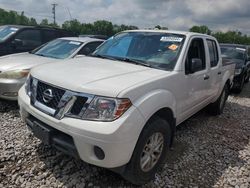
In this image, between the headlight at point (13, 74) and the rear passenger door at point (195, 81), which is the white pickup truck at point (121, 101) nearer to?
the rear passenger door at point (195, 81)

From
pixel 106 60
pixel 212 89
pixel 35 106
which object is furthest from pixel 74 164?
pixel 212 89

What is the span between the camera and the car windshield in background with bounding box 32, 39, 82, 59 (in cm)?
614

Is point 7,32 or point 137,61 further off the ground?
point 137,61

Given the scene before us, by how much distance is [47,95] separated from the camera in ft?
9.39

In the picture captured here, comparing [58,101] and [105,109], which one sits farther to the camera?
[58,101]

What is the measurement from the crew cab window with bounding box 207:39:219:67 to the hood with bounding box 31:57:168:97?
2.00m

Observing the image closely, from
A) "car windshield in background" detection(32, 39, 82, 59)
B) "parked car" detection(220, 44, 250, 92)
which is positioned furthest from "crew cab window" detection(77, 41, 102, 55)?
"parked car" detection(220, 44, 250, 92)

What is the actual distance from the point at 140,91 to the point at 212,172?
5.63ft

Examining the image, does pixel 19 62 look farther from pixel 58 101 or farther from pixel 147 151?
pixel 147 151

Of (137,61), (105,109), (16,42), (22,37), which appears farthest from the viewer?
(22,37)

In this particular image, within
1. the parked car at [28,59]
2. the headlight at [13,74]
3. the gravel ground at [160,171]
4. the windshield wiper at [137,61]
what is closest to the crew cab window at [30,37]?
the parked car at [28,59]

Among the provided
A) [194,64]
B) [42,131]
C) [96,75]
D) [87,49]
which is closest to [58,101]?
[42,131]

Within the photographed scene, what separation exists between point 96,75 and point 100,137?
796 mm

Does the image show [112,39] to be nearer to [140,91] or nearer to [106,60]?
[106,60]
